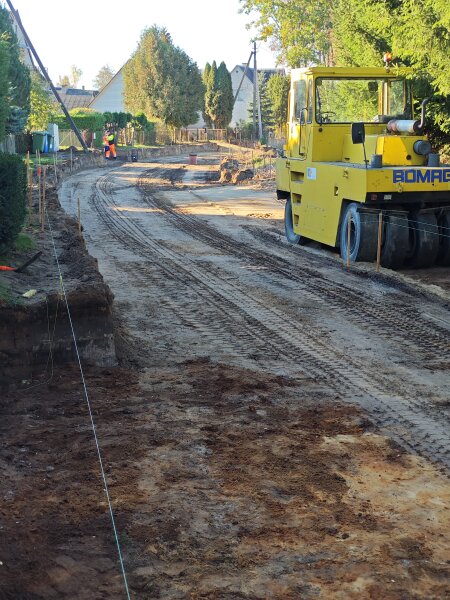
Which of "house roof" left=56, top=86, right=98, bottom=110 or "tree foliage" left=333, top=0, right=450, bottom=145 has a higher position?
"house roof" left=56, top=86, right=98, bottom=110

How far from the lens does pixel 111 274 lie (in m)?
14.3

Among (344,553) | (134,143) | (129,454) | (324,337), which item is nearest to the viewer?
(344,553)

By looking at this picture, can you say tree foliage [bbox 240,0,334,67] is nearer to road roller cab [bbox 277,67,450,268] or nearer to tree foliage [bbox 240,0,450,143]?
tree foliage [bbox 240,0,450,143]

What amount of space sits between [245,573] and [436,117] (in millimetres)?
16680

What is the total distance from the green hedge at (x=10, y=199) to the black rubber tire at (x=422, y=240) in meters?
6.74

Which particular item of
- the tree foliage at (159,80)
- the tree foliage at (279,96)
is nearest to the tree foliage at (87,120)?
the tree foliage at (159,80)

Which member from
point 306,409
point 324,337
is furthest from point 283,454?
point 324,337

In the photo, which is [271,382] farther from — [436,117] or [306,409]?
[436,117]

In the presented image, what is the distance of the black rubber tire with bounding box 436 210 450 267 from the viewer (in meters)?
14.9

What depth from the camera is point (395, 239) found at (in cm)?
1458

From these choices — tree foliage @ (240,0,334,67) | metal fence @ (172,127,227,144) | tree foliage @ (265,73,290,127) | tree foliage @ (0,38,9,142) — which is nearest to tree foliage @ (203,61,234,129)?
metal fence @ (172,127,227,144)

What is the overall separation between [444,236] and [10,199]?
25.2 ft

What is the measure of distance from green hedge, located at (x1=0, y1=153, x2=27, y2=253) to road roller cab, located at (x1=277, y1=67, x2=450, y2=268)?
5.67 m

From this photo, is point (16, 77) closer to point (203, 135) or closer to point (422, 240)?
point (422, 240)
